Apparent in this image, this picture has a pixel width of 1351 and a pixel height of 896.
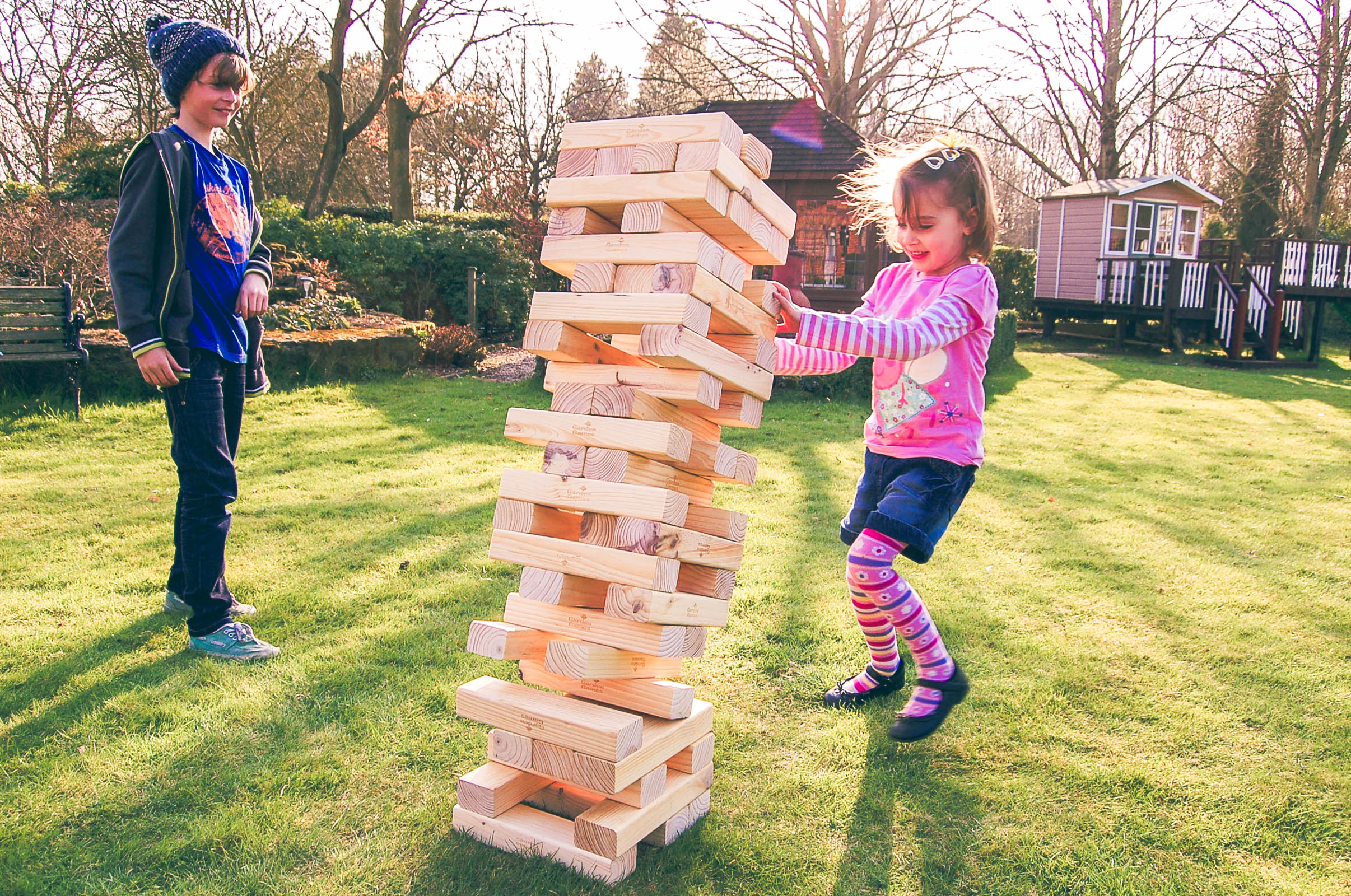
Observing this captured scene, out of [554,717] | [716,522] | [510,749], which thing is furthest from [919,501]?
[510,749]

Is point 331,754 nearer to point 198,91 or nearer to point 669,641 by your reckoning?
point 669,641

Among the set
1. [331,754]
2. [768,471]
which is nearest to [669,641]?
[331,754]

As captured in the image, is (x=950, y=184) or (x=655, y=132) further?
(x=950, y=184)

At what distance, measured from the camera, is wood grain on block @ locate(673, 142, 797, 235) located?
2.16m

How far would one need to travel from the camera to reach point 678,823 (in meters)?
2.40

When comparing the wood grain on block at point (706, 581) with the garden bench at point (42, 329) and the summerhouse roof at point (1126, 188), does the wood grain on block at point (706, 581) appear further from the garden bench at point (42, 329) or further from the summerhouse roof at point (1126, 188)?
the summerhouse roof at point (1126, 188)

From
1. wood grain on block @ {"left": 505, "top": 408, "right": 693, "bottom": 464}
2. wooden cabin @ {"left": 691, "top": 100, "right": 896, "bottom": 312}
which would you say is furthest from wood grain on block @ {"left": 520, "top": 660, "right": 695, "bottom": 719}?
wooden cabin @ {"left": 691, "top": 100, "right": 896, "bottom": 312}

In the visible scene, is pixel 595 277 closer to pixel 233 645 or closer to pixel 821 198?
pixel 233 645

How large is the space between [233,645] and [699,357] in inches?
93.6

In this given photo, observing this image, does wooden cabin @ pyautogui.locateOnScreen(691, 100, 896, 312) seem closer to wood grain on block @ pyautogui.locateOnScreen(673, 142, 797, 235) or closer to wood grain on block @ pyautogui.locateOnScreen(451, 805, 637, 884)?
wood grain on block @ pyautogui.locateOnScreen(673, 142, 797, 235)

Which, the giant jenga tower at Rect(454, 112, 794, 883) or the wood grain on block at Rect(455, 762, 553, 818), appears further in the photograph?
the wood grain on block at Rect(455, 762, 553, 818)

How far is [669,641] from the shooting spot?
7.37 feet

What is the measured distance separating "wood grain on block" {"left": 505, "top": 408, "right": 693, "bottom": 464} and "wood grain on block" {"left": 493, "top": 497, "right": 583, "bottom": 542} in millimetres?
122

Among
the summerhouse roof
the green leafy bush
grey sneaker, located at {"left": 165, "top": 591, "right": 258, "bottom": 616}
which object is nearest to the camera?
grey sneaker, located at {"left": 165, "top": 591, "right": 258, "bottom": 616}
